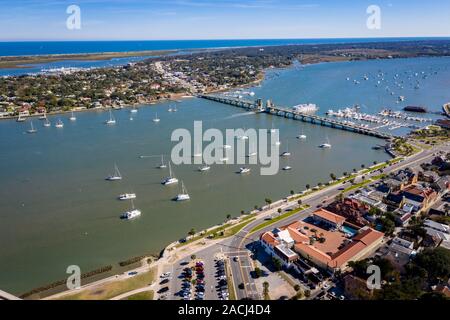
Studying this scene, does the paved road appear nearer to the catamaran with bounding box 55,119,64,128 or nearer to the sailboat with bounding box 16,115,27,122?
the catamaran with bounding box 55,119,64,128

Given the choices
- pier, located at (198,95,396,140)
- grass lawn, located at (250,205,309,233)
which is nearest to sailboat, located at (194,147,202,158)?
grass lawn, located at (250,205,309,233)

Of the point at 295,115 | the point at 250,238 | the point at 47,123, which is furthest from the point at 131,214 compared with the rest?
the point at 295,115

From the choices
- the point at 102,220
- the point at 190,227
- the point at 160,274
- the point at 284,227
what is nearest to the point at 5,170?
the point at 102,220

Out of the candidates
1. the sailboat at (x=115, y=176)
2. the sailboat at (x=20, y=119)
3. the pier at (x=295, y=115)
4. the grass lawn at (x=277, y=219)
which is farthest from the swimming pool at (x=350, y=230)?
the sailboat at (x=20, y=119)

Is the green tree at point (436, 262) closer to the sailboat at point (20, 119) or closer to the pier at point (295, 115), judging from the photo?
the pier at point (295, 115)

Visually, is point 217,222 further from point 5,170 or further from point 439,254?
point 5,170

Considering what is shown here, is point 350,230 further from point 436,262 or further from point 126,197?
point 126,197
